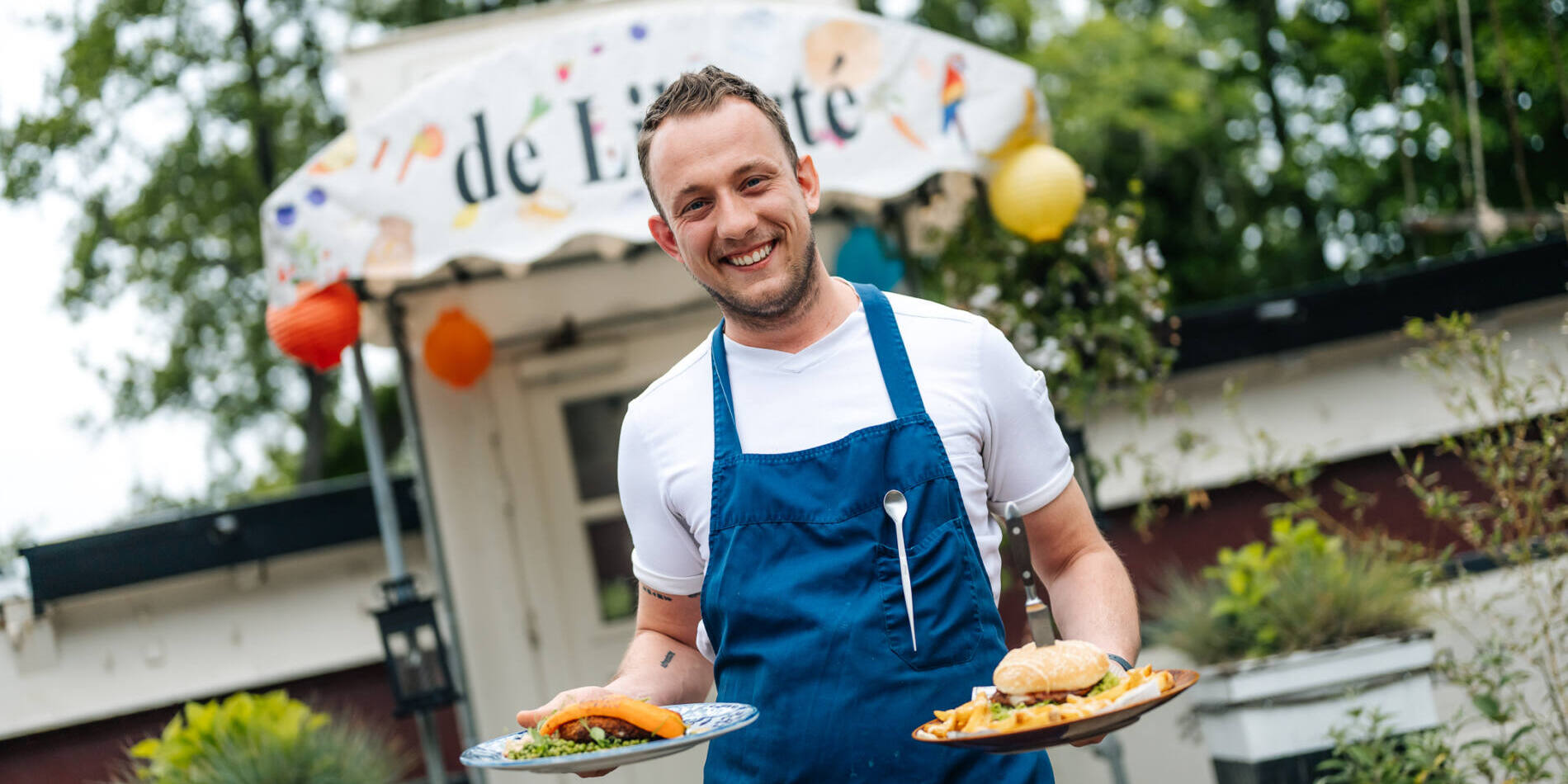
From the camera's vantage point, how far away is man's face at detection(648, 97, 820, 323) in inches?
73.2

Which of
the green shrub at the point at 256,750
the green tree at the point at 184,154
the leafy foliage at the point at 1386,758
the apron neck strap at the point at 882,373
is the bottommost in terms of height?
the leafy foliage at the point at 1386,758

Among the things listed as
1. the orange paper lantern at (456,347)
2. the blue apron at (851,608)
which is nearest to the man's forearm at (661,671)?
the blue apron at (851,608)

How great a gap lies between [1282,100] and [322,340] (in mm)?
17177

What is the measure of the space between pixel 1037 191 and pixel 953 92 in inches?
17.9

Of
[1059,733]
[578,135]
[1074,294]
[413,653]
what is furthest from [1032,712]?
[1074,294]

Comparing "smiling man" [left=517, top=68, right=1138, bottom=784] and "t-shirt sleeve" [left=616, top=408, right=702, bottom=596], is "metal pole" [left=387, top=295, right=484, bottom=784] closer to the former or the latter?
"t-shirt sleeve" [left=616, top=408, right=702, bottom=596]

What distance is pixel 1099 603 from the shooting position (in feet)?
6.21

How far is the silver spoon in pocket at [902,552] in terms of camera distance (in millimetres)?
1781

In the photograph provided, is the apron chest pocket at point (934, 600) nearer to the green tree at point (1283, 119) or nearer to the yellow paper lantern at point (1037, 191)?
the yellow paper lantern at point (1037, 191)

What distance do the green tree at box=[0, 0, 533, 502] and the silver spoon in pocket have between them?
1541cm

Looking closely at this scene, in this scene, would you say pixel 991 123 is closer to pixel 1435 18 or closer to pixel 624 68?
pixel 624 68

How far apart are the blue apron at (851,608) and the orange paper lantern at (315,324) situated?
2855mm

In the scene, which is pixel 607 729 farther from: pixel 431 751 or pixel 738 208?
pixel 431 751

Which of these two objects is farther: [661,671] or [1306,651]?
[1306,651]
